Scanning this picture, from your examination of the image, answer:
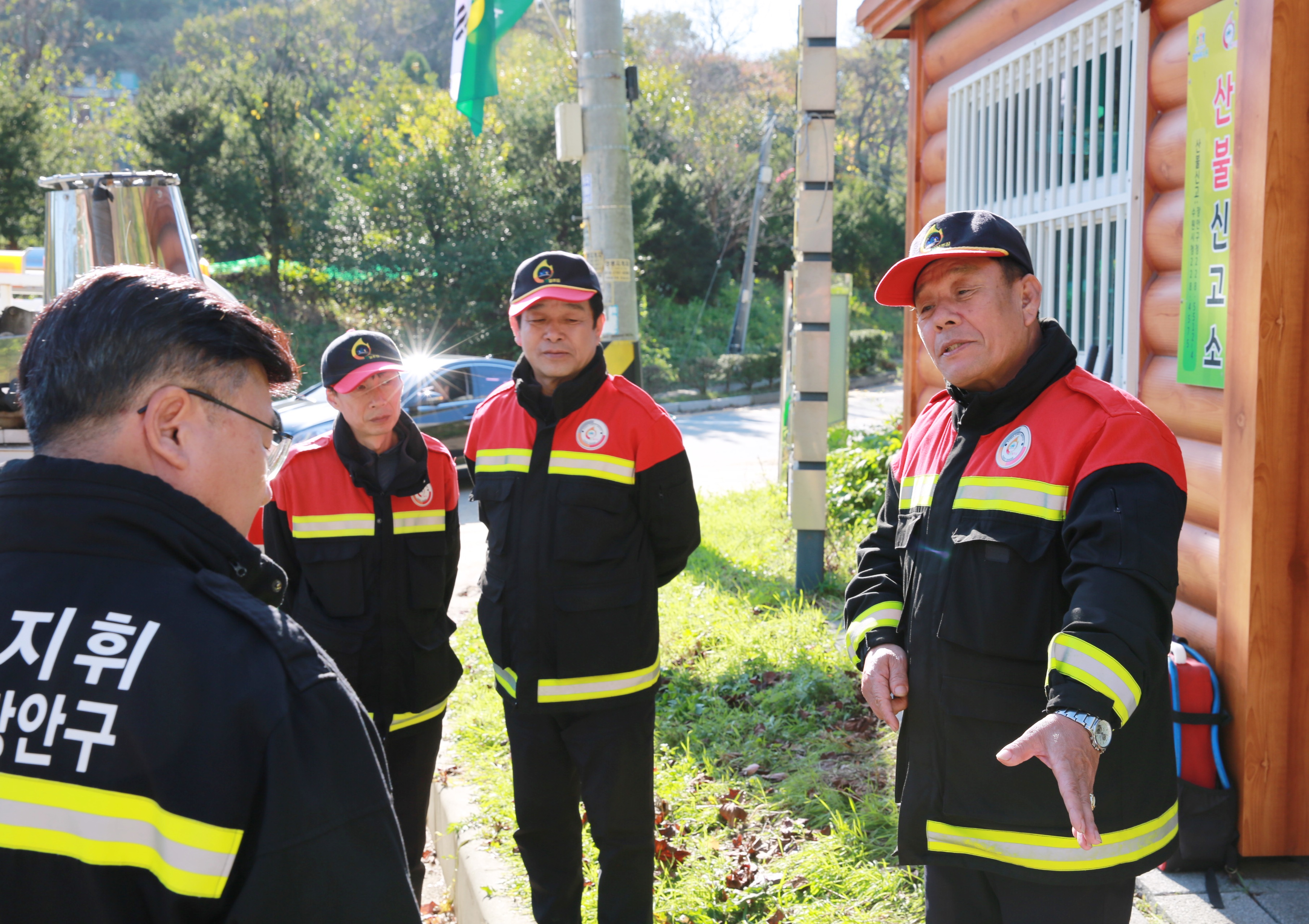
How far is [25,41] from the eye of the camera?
30219 millimetres

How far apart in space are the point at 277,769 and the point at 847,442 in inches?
351

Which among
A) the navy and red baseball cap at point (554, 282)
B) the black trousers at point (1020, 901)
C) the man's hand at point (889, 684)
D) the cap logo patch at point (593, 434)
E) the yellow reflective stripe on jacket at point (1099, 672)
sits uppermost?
the navy and red baseball cap at point (554, 282)

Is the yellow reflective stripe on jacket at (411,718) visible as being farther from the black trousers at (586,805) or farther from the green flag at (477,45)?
the green flag at (477,45)

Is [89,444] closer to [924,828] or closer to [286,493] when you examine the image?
[924,828]

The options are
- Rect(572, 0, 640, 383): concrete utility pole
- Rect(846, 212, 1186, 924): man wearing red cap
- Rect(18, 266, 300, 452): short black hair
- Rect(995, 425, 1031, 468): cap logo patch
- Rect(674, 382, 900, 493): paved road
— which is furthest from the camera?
Rect(674, 382, 900, 493): paved road

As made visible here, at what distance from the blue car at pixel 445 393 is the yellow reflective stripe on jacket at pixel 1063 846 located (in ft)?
32.3

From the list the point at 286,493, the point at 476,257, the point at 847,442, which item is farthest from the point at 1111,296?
the point at 476,257

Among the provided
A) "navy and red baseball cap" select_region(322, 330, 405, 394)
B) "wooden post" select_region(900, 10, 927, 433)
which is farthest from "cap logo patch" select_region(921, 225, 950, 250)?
"wooden post" select_region(900, 10, 927, 433)

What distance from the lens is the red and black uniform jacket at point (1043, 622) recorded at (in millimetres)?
1881

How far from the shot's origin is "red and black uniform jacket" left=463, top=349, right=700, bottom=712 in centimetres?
304

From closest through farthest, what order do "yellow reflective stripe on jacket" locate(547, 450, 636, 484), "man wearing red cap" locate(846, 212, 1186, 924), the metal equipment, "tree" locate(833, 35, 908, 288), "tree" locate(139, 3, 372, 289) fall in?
"man wearing red cap" locate(846, 212, 1186, 924), "yellow reflective stripe on jacket" locate(547, 450, 636, 484), the metal equipment, "tree" locate(139, 3, 372, 289), "tree" locate(833, 35, 908, 288)

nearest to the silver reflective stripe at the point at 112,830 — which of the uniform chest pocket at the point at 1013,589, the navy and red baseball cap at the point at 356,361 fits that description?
the uniform chest pocket at the point at 1013,589

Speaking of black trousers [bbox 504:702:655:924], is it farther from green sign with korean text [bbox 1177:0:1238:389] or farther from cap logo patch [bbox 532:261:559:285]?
green sign with korean text [bbox 1177:0:1238:389]

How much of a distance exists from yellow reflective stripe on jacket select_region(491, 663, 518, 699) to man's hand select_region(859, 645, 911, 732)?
3.83 ft
